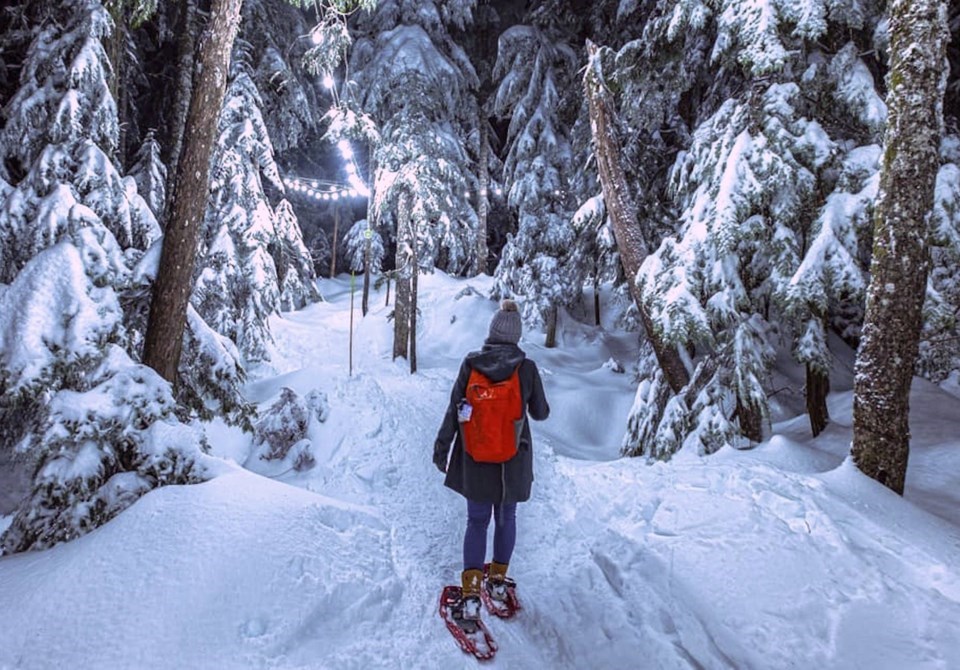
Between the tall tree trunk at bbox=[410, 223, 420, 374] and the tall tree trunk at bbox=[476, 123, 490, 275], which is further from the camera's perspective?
the tall tree trunk at bbox=[476, 123, 490, 275]

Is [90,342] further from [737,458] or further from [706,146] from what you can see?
[706,146]

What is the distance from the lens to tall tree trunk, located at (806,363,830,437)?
6.53 meters

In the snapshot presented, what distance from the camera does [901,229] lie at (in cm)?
409

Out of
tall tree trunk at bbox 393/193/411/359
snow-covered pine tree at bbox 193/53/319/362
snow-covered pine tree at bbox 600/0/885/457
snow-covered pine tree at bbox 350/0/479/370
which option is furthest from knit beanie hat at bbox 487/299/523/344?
tall tree trunk at bbox 393/193/411/359

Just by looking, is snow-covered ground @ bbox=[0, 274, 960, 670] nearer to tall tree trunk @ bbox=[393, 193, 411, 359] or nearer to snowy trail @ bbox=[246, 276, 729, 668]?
snowy trail @ bbox=[246, 276, 729, 668]

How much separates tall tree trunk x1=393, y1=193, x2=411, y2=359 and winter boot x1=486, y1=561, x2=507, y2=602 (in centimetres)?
1187

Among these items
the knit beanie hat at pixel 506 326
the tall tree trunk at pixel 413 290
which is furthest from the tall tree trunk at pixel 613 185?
the tall tree trunk at pixel 413 290

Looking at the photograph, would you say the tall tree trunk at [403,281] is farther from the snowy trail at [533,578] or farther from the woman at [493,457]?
the woman at [493,457]

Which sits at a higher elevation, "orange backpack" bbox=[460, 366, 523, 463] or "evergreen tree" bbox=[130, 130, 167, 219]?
"evergreen tree" bbox=[130, 130, 167, 219]

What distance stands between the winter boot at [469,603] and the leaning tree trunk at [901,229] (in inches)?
135

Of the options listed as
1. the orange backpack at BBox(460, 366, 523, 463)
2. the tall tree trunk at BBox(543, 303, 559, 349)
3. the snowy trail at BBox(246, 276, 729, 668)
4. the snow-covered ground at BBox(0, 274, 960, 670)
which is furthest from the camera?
Answer: the tall tree trunk at BBox(543, 303, 559, 349)

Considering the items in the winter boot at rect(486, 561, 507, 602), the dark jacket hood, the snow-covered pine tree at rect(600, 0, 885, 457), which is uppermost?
the snow-covered pine tree at rect(600, 0, 885, 457)

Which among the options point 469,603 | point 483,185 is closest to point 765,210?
point 469,603

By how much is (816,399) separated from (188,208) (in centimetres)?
756
